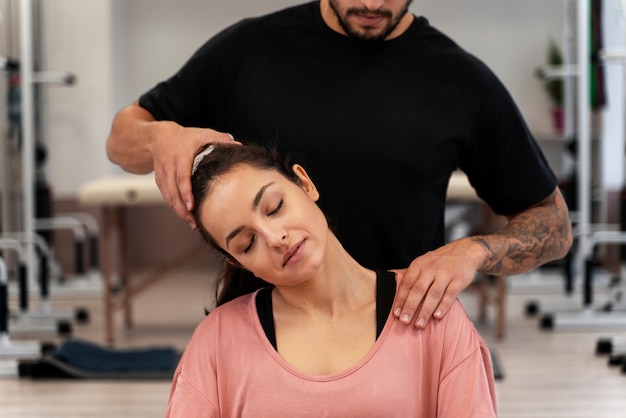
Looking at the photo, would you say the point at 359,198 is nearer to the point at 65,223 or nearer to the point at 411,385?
the point at 411,385

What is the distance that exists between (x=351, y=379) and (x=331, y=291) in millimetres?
154

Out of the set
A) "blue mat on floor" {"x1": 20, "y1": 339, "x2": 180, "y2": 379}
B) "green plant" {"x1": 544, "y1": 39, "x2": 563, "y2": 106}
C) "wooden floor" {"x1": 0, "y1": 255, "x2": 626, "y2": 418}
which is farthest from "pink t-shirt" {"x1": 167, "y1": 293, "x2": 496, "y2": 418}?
"green plant" {"x1": 544, "y1": 39, "x2": 563, "y2": 106}

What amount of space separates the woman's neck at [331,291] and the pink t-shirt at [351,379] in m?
0.06

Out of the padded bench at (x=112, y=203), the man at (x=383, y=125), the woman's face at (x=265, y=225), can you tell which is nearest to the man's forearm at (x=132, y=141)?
the man at (x=383, y=125)

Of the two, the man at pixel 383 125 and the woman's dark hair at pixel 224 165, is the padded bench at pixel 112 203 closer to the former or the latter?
the man at pixel 383 125

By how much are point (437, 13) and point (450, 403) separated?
5513mm

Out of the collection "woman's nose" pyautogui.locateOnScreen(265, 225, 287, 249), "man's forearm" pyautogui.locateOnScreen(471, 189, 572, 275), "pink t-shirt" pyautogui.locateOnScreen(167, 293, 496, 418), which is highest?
"woman's nose" pyautogui.locateOnScreen(265, 225, 287, 249)

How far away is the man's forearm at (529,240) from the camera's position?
163 centimetres

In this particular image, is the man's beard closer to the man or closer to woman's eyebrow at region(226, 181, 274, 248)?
the man

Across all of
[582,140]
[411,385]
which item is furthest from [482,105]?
[582,140]

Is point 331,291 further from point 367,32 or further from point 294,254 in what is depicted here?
point 367,32

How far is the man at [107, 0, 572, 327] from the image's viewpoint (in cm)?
167

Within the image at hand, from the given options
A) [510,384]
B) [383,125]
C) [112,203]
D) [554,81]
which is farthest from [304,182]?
[554,81]

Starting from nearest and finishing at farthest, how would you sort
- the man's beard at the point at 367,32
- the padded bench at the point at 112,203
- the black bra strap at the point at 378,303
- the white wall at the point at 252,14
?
the black bra strap at the point at 378,303, the man's beard at the point at 367,32, the padded bench at the point at 112,203, the white wall at the point at 252,14
